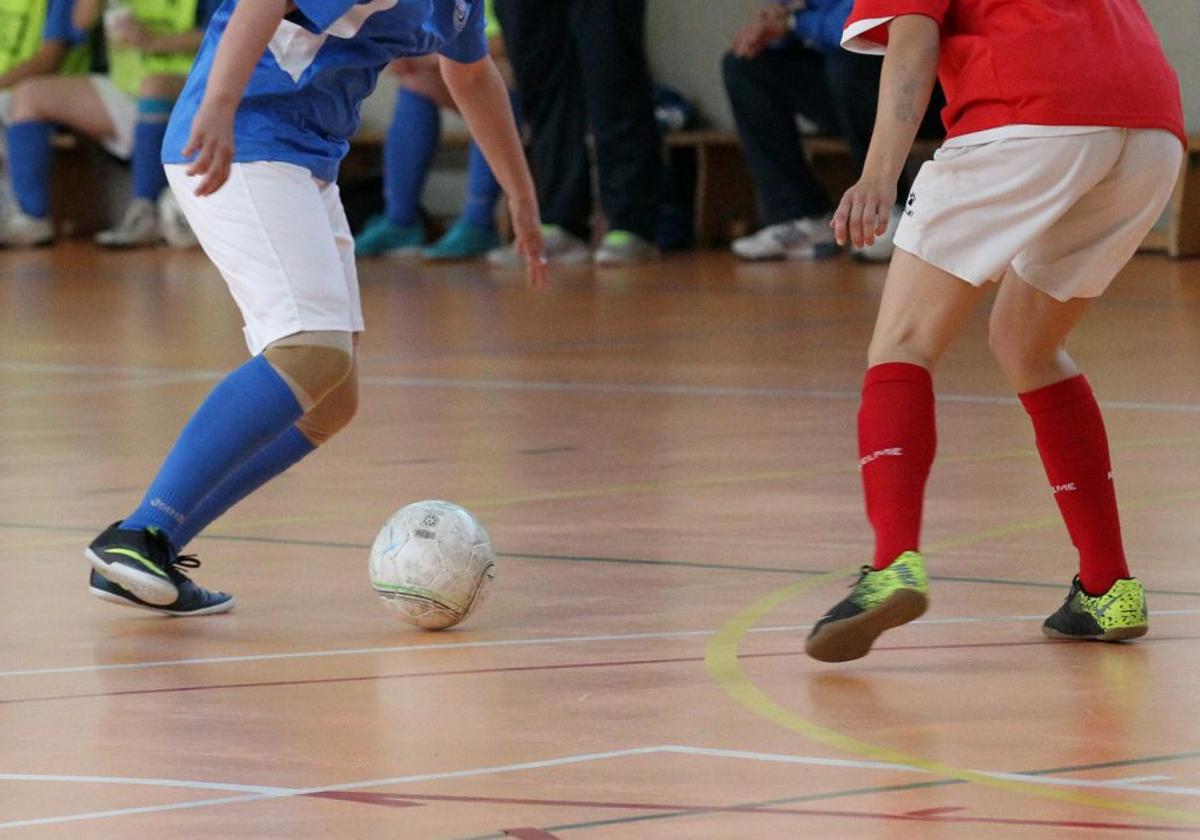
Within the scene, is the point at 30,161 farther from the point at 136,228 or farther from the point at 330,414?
the point at 330,414

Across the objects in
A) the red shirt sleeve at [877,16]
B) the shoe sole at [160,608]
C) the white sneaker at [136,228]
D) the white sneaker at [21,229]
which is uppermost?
the red shirt sleeve at [877,16]

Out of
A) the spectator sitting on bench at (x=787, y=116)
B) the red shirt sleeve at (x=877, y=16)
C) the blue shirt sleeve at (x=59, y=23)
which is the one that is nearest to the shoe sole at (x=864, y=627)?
the red shirt sleeve at (x=877, y=16)

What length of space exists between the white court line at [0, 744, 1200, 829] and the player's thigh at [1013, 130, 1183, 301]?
3.24 feet

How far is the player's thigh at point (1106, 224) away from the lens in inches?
134

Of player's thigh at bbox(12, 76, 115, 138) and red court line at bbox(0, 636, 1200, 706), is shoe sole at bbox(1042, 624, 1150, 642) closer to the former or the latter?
red court line at bbox(0, 636, 1200, 706)

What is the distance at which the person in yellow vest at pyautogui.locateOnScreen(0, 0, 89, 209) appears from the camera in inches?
544

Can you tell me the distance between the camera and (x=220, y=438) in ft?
12.4

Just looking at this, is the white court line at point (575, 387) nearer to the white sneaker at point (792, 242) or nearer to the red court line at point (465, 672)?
the red court line at point (465, 672)

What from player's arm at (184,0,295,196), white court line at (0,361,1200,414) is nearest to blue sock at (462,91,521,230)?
white court line at (0,361,1200,414)

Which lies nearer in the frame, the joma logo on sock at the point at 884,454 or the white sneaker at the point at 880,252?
the joma logo on sock at the point at 884,454

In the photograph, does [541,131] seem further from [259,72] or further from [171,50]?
[259,72]

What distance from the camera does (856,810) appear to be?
2.54 m

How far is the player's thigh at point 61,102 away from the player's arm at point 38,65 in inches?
1.7

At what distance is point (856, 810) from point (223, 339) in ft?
20.1
